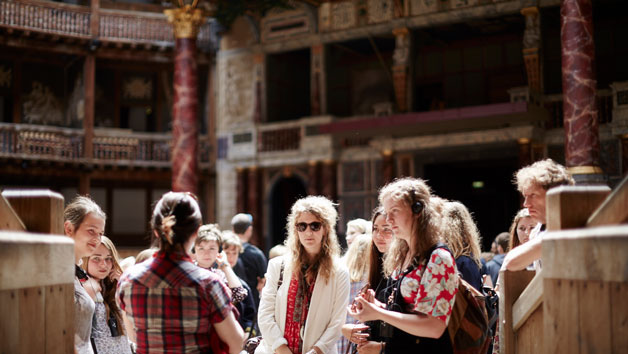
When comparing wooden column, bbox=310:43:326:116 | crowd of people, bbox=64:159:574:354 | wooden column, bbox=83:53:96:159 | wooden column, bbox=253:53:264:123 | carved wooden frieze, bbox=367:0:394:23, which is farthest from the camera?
wooden column, bbox=83:53:96:159

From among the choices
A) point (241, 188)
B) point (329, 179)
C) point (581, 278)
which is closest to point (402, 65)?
point (329, 179)

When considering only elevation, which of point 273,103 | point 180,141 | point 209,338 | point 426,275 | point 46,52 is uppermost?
point 46,52

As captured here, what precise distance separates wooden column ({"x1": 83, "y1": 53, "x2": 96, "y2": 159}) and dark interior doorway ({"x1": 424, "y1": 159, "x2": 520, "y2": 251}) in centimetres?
925

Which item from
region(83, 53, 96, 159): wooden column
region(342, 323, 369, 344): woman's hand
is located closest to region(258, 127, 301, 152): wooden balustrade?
region(83, 53, 96, 159): wooden column

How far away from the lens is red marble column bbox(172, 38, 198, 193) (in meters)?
14.8

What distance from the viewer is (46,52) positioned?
18156 millimetres

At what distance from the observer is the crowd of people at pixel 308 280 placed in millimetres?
2727

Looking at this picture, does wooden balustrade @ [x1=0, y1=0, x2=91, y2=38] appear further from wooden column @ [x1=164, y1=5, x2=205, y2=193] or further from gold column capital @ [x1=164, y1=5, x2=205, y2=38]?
wooden column @ [x1=164, y1=5, x2=205, y2=193]

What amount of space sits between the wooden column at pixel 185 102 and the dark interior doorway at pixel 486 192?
637 centimetres

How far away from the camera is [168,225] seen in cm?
272

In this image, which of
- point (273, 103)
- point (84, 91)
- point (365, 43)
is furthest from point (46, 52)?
point (365, 43)

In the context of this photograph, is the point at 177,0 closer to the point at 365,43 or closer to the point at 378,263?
the point at 365,43

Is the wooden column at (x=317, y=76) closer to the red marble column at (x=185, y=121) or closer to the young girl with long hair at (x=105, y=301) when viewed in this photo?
the red marble column at (x=185, y=121)

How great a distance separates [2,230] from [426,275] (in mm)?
1788
